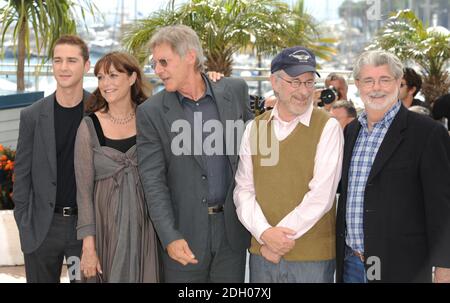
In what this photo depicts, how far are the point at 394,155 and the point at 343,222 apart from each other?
1.12ft

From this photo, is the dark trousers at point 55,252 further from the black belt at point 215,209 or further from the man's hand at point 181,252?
the black belt at point 215,209

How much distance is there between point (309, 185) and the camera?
8.92ft

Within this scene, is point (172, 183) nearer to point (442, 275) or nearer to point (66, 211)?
point (66, 211)

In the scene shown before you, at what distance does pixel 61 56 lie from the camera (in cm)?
328

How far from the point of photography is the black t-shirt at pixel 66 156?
321cm

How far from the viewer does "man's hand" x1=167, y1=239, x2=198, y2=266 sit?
9.21ft

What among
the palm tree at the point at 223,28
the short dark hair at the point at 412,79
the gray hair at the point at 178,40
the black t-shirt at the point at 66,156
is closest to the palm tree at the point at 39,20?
the palm tree at the point at 223,28

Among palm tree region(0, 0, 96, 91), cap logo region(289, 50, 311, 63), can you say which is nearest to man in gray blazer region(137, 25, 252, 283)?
cap logo region(289, 50, 311, 63)

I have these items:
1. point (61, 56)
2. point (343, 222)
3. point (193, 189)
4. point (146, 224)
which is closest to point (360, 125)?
point (343, 222)

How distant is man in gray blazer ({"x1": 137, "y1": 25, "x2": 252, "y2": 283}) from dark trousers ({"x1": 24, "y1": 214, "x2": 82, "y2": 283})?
20.3 inches

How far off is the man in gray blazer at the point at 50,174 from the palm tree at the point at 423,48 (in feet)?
24.9

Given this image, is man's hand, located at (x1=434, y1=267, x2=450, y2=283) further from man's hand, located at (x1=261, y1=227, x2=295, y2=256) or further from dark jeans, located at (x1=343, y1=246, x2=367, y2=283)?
man's hand, located at (x1=261, y1=227, x2=295, y2=256)

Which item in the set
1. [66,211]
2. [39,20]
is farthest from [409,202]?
[39,20]
